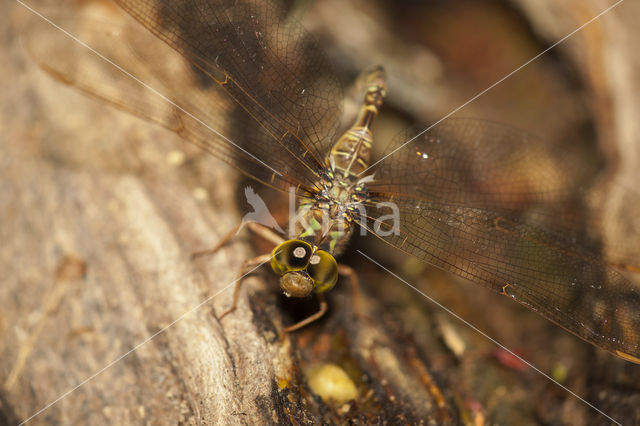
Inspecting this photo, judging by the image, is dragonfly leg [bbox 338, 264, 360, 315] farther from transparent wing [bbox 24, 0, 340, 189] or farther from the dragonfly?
transparent wing [bbox 24, 0, 340, 189]

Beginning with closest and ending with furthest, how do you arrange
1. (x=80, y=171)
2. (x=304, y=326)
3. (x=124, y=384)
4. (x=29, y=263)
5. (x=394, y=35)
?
(x=124, y=384) < (x=304, y=326) < (x=29, y=263) < (x=80, y=171) < (x=394, y=35)

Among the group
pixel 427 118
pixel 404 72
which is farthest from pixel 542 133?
pixel 404 72

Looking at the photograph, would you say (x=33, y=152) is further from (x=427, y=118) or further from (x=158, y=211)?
(x=427, y=118)

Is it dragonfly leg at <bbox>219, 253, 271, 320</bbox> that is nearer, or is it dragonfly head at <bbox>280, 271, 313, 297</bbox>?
dragonfly head at <bbox>280, 271, 313, 297</bbox>

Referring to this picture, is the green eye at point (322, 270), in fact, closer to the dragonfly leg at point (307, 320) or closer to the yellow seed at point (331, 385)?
the dragonfly leg at point (307, 320)

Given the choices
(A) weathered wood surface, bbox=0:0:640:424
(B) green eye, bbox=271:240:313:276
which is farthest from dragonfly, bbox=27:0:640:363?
(A) weathered wood surface, bbox=0:0:640:424

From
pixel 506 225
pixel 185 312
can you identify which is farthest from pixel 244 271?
pixel 506 225

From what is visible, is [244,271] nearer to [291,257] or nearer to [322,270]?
[291,257]

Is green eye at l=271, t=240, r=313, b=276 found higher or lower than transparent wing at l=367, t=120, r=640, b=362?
lower
